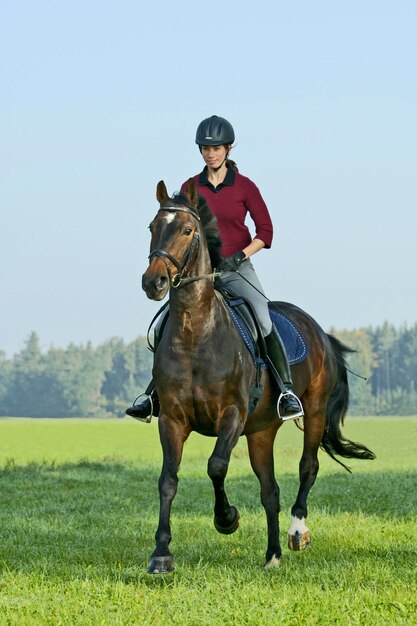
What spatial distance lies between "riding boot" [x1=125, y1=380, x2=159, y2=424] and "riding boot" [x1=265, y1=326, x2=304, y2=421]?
1.28 meters

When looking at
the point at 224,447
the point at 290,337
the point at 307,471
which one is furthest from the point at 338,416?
the point at 224,447

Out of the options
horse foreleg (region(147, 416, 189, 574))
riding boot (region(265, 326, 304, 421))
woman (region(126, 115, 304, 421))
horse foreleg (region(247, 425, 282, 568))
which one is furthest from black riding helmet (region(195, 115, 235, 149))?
horse foreleg (region(247, 425, 282, 568))

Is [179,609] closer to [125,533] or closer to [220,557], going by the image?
[220,557]

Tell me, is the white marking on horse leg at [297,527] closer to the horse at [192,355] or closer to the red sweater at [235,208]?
the horse at [192,355]

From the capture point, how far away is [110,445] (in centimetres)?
5112

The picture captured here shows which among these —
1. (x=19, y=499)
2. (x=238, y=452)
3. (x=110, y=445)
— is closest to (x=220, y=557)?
(x=19, y=499)

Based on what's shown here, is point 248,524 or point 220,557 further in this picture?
point 248,524

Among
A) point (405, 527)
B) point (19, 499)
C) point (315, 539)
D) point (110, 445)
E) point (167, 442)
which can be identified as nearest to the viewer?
point (167, 442)

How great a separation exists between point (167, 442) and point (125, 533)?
434cm

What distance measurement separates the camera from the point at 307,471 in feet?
40.8

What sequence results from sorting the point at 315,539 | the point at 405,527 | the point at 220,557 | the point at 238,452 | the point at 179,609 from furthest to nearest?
the point at 238,452 < the point at 405,527 < the point at 315,539 < the point at 220,557 < the point at 179,609

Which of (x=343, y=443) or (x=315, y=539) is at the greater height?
(x=343, y=443)

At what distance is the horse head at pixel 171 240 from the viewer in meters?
8.41

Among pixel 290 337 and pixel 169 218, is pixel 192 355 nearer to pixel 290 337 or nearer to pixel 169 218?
pixel 169 218
